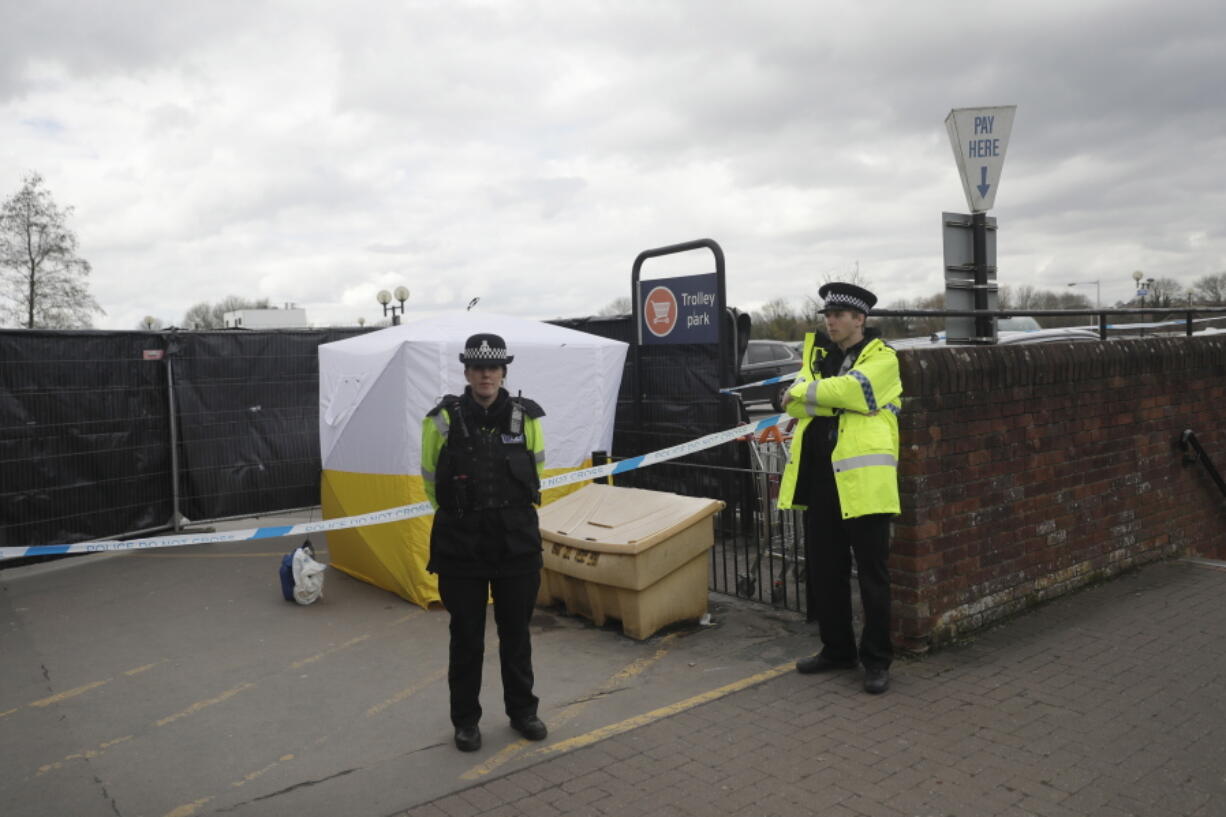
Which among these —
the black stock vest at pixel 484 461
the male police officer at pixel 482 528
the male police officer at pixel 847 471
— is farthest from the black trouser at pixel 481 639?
the male police officer at pixel 847 471

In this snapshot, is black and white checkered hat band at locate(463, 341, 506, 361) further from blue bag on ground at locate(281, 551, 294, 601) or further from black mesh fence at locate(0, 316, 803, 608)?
black mesh fence at locate(0, 316, 803, 608)

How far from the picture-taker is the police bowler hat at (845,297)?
4.82m

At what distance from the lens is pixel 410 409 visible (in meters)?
6.86

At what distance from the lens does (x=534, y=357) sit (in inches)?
299

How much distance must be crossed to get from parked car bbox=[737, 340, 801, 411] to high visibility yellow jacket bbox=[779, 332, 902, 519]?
1334cm

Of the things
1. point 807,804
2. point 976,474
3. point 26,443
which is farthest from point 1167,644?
point 26,443

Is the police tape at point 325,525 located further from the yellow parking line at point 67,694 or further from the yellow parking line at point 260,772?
the yellow parking line at point 260,772

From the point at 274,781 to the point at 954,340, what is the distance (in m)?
4.92

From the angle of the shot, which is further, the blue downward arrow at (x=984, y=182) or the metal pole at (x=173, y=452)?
the metal pole at (x=173, y=452)

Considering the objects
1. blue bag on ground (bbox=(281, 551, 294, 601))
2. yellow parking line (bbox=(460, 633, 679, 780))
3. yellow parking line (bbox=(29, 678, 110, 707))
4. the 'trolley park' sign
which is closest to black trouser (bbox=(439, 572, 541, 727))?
yellow parking line (bbox=(460, 633, 679, 780))

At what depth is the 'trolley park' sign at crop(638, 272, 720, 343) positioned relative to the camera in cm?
877

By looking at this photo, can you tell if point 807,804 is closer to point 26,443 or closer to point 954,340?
point 954,340

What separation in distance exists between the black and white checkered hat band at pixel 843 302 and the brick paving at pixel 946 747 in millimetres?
1982

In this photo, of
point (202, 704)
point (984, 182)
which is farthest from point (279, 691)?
point (984, 182)
